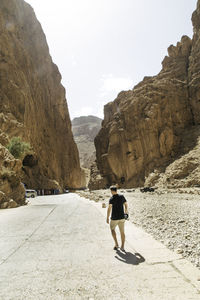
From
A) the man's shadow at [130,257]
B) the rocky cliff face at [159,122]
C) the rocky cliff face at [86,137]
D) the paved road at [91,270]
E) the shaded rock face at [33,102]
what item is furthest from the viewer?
the rocky cliff face at [86,137]

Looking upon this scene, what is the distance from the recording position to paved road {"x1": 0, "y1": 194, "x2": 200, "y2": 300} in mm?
2775

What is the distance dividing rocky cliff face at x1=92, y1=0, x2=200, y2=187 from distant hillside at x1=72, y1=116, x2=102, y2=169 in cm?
6109

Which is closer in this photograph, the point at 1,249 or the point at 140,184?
the point at 1,249

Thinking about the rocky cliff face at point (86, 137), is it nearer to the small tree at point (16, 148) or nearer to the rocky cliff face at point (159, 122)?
the rocky cliff face at point (159, 122)

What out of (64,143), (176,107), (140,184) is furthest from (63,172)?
(176,107)

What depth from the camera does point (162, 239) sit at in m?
5.39

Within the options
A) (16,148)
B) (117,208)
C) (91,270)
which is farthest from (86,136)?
(91,270)

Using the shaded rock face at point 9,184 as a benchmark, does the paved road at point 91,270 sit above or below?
below

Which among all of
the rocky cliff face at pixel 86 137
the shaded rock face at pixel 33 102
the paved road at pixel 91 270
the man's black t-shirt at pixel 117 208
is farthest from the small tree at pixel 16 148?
the rocky cliff face at pixel 86 137

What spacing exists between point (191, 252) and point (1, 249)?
13.7 feet

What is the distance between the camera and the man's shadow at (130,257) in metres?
3.80

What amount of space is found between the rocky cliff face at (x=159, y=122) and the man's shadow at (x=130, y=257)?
3230 cm

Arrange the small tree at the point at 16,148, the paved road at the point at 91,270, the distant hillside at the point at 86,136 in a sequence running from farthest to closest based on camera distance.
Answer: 1. the distant hillside at the point at 86,136
2. the small tree at the point at 16,148
3. the paved road at the point at 91,270

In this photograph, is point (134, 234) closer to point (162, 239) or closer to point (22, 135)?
point (162, 239)
